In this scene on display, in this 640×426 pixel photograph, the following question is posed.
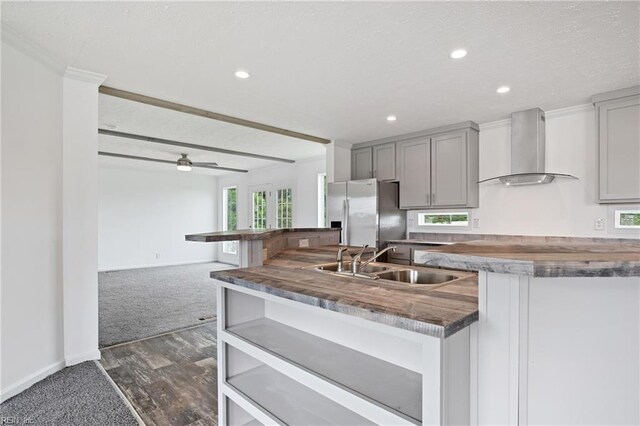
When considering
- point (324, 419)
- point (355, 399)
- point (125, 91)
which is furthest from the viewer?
point (125, 91)

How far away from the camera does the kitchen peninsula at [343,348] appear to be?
38.7 inches

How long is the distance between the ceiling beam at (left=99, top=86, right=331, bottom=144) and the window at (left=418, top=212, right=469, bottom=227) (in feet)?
6.00

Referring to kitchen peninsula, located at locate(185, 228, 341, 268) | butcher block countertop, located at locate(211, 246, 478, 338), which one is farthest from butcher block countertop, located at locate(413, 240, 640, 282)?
kitchen peninsula, located at locate(185, 228, 341, 268)

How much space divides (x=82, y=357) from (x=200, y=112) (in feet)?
8.39

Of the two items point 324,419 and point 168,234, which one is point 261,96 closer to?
point 324,419

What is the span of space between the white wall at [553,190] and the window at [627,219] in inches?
2.4

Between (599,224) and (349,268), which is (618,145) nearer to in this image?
(599,224)

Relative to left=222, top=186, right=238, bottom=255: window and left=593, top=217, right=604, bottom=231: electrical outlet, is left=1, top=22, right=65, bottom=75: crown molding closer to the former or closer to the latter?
left=593, top=217, right=604, bottom=231: electrical outlet

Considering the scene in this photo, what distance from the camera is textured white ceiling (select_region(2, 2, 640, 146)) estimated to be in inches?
73.4

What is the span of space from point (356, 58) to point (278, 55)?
1.89ft

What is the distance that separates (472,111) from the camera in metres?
3.57

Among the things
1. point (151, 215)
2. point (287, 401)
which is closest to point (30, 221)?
point (287, 401)

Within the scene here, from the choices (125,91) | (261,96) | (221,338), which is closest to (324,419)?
(221,338)

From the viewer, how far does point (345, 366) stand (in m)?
1.42
